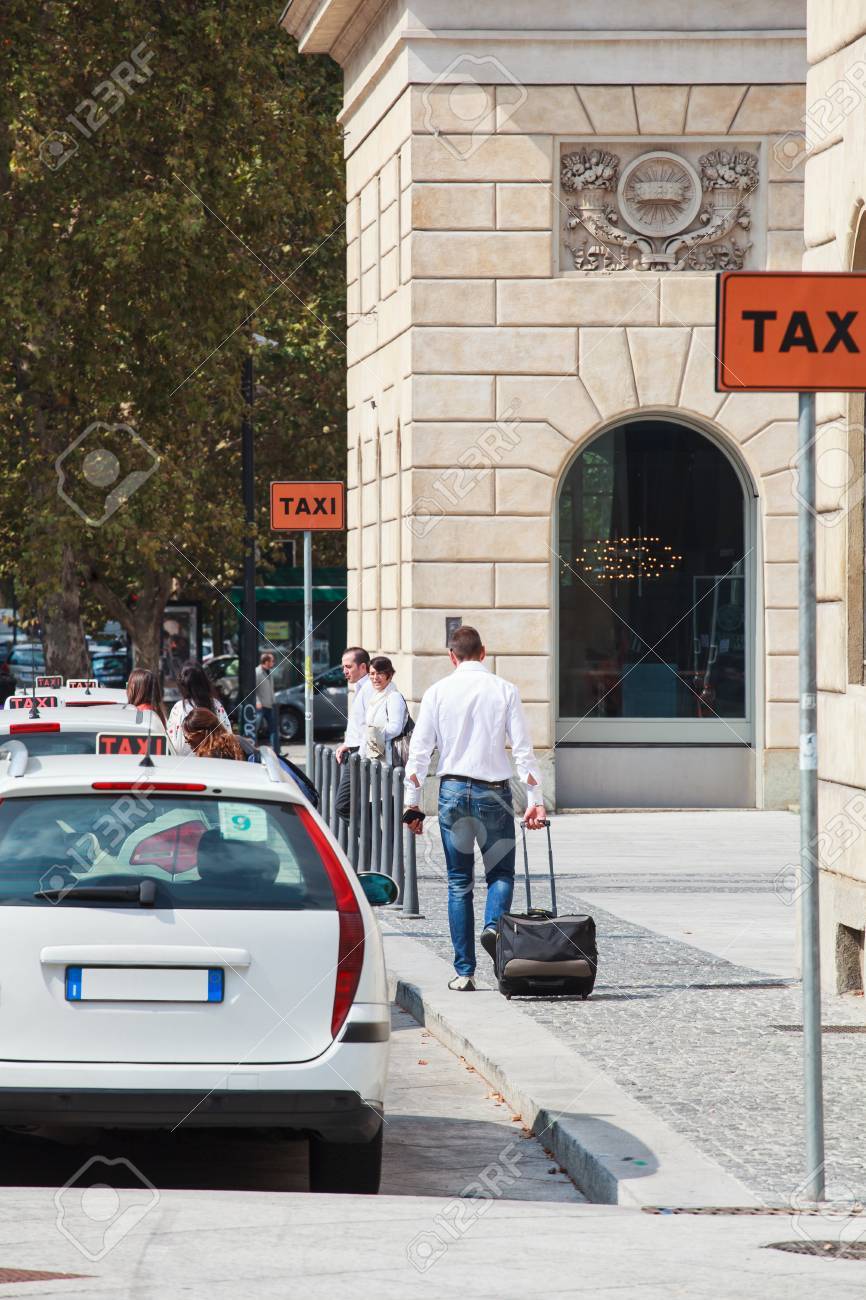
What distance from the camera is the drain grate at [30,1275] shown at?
5316mm

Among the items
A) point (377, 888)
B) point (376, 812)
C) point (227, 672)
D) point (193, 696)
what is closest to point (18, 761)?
point (377, 888)

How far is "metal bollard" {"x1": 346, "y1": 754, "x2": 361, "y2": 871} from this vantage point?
52.8 ft

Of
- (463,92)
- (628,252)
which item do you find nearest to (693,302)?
(628,252)

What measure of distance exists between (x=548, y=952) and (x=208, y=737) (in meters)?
2.15

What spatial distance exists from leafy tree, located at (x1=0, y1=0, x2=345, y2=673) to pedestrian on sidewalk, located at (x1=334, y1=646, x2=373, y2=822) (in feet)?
42.5

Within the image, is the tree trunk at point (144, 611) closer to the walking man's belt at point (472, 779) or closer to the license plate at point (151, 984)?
the walking man's belt at point (472, 779)

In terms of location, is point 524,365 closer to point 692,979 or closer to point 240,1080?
point 692,979

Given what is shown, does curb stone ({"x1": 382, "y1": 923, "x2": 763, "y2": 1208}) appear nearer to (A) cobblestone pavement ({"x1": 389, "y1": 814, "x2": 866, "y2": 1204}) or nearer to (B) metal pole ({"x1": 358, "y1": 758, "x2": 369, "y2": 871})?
(A) cobblestone pavement ({"x1": 389, "y1": 814, "x2": 866, "y2": 1204})

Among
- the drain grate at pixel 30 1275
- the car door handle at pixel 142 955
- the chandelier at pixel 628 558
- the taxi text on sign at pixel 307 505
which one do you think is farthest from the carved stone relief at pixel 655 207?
the drain grate at pixel 30 1275

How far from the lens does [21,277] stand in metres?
29.6

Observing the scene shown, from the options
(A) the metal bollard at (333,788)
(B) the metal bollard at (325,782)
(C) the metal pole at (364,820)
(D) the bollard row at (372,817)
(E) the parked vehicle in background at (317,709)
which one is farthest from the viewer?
(E) the parked vehicle in background at (317,709)

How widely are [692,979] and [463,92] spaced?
1333 cm

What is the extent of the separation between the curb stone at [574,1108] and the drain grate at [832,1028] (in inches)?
21.2

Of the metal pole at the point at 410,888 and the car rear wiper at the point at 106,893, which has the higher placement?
the car rear wiper at the point at 106,893
